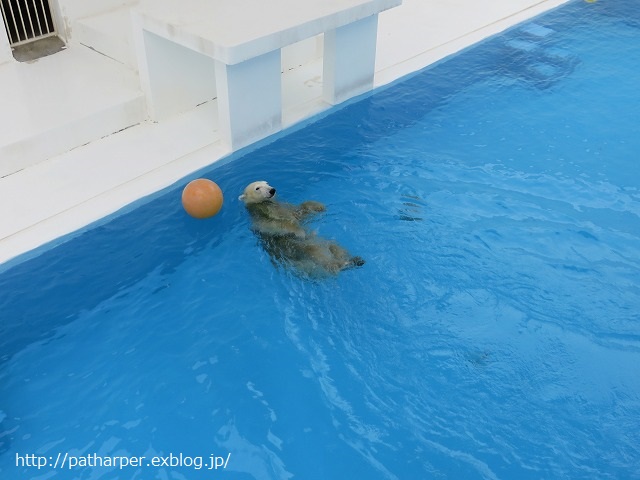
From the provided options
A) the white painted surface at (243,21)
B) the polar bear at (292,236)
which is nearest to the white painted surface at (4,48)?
the white painted surface at (243,21)

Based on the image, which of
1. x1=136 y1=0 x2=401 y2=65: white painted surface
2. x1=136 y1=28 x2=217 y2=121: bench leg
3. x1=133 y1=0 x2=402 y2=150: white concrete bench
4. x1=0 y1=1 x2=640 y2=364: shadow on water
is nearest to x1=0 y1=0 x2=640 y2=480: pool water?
x1=0 y1=1 x2=640 y2=364: shadow on water

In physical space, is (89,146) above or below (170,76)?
below

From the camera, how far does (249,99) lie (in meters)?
6.77

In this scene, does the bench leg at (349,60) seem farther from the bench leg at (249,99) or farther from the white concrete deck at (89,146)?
the bench leg at (249,99)

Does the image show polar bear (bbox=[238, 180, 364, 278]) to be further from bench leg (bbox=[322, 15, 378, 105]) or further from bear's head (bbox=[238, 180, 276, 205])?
bench leg (bbox=[322, 15, 378, 105])

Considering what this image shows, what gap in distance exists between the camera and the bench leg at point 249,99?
6.50 m

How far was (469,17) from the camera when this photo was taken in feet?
32.3

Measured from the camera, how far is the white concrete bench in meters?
6.32

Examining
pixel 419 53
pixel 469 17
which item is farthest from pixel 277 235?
pixel 469 17

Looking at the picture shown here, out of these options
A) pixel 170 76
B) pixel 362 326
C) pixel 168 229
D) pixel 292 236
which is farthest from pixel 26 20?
pixel 362 326

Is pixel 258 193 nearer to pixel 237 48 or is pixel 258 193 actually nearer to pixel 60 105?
pixel 237 48

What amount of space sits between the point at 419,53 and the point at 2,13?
4.95 meters

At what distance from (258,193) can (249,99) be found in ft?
4.04

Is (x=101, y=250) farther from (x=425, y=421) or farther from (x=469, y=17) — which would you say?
(x=469, y=17)
